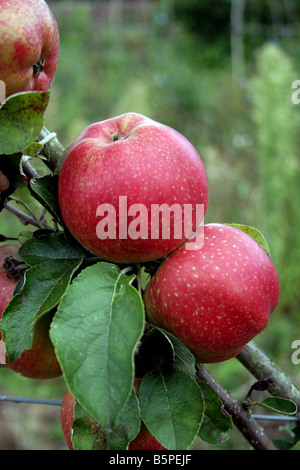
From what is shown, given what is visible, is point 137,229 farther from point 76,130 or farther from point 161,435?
point 76,130

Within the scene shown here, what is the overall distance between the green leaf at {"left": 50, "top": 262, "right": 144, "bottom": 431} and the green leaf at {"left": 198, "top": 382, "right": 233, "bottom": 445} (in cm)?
14

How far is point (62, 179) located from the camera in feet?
1.51

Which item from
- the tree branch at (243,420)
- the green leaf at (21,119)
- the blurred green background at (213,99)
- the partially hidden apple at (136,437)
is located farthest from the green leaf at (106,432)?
the blurred green background at (213,99)

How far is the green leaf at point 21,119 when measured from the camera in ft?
1.24

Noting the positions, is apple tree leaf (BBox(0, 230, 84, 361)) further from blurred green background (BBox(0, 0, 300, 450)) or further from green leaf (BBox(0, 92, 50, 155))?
blurred green background (BBox(0, 0, 300, 450))

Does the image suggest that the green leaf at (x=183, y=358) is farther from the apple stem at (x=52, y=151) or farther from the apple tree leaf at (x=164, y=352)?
the apple stem at (x=52, y=151)

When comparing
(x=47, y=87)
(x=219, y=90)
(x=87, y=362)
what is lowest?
(x=219, y=90)

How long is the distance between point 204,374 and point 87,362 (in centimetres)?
20

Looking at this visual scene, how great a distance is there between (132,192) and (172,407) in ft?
0.64

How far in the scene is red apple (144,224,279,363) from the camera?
451mm

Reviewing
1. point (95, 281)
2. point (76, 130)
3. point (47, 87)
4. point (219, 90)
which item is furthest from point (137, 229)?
point (219, 90)

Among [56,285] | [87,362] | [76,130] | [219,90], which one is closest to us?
[87,362]

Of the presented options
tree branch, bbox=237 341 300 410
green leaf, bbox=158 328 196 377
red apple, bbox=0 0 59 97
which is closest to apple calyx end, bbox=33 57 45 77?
red apple, bbox=0 0 59 97
